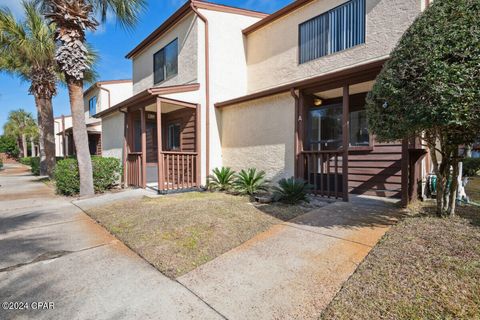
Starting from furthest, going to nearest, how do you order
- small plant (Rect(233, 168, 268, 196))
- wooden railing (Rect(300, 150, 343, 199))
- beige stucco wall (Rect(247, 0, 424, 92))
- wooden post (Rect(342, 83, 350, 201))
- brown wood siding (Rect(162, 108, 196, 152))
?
brown wood siding (Rect(162, 108, 196, 152)) → small plant (Rect(233, 168, 268, 196)) → beige stucco wall (Rect(247, 0, 424, 92)) → wooden railing (Rect(300, 150, 343, 199)) → wooden post (Rect(342, 83, 350, 201))

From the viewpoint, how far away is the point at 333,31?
7688 millimetres

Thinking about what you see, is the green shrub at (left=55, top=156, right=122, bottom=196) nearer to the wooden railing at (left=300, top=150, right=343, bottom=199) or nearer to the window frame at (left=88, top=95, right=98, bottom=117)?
the wooden railing at (left=300, top=150, right=343, bottom=199)

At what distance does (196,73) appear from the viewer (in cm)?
858

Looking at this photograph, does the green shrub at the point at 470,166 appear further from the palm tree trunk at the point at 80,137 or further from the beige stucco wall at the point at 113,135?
the beige stucco wall at the point at 113,135

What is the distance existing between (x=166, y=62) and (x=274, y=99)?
5.59m

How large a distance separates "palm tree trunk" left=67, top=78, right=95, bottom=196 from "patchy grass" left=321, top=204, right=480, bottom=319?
7866 millimetres

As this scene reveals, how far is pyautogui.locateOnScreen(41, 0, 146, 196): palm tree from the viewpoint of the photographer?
7016mm

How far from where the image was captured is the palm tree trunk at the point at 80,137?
750cm

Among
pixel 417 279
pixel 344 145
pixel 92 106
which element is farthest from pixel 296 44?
pixel 92 106

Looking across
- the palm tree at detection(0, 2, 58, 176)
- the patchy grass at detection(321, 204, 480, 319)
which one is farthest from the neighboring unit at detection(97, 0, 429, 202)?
the palm tree at detection(0, 2, 58, 176)

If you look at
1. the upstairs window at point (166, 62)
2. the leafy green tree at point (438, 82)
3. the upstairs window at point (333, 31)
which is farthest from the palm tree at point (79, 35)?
the leafy green tree at point (438, 82)

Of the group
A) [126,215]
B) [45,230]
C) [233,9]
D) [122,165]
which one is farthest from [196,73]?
[45,230]

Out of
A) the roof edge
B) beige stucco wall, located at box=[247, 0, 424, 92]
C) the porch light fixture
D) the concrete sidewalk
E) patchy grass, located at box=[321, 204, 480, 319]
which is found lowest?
the concrete sidewalk

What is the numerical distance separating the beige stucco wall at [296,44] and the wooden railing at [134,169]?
204 inches
